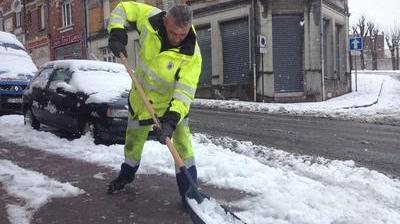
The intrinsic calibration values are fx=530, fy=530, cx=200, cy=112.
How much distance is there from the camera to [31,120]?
10.7m

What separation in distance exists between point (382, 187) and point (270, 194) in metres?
1.44

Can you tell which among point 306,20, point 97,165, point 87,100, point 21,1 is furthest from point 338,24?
point 21,1

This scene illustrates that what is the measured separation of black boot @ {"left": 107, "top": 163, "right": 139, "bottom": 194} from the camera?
557 cm

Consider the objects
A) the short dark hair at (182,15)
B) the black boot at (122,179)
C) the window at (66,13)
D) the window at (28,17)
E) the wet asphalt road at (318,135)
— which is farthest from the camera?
the window at (28,17)

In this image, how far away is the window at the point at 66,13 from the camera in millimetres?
34844

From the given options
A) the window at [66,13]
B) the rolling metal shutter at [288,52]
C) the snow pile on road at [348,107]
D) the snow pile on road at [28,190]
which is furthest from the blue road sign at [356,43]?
the window at [66,13]

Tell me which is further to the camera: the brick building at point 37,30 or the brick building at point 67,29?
the brick building at point 37,30

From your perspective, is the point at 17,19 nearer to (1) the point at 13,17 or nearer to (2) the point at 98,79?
Answer: (1) the point at 13,17

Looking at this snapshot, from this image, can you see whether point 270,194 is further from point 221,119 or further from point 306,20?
point 306,20

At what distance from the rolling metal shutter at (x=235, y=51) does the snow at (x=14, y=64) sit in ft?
33.8

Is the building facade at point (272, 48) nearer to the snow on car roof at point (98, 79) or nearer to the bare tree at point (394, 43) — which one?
the snow on car roof at point (98, 79)

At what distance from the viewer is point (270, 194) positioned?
559cm

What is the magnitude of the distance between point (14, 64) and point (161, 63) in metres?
9.88

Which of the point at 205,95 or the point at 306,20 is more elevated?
the point at 306,20
